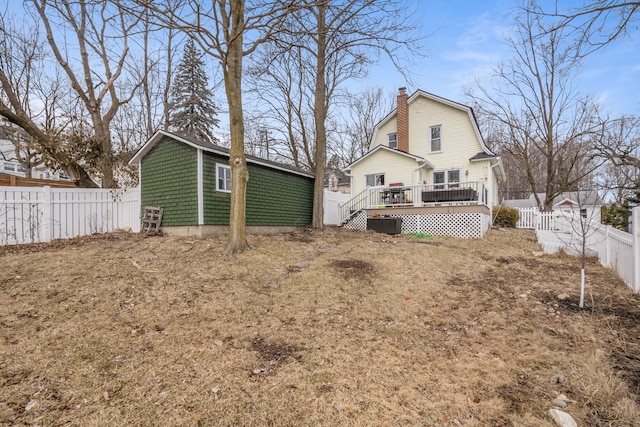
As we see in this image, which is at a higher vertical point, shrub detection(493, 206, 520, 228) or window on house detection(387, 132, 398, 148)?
window on house detection(387, 132, 398, 148)


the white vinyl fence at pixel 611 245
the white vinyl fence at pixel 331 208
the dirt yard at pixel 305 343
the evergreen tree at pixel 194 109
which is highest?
the evergreen tree at pixel 194 109

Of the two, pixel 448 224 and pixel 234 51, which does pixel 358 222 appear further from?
pixel 234 51

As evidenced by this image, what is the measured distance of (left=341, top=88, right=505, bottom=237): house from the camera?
12.7 meters

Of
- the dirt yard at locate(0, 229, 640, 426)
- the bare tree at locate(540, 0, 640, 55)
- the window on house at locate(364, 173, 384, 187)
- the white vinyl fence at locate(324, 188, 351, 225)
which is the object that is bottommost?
the dirt yard at locate(0, 229, 640, 426)

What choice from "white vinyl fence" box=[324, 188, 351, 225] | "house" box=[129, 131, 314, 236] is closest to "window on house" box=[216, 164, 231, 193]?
"house" box=[129, 131, 314, 236]

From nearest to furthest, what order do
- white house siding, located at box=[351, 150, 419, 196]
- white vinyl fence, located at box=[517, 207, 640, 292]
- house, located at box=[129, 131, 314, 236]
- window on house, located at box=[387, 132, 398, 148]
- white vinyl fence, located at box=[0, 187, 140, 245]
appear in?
1. white vinyl fence, located at box=[517, 207, 640, 292]
2. white vinyl fence, located at box=[0, 187, 140, 245]
3. house, located at box=[129, 131, 314, 236]
4. white house siding, located at box=[351, 150, 419, 196]
5. window on house, located at box=[387, 132, 398, 148]

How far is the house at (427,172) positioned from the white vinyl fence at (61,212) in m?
9.20

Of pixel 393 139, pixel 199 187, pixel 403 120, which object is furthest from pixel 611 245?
pixel 393 139

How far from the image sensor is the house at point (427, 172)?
12680 millimetres

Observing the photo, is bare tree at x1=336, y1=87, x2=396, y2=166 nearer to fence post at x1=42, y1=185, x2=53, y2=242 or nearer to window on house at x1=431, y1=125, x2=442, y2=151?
window on house at x1=431, y1=125, x2=442, y2=151

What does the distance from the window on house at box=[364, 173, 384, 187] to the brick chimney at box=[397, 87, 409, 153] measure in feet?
6.93

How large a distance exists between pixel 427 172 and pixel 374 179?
2.80 metres

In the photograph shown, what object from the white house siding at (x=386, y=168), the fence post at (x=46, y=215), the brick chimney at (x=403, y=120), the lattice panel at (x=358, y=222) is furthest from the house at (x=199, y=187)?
the brick chimney at (x=403, y=120)

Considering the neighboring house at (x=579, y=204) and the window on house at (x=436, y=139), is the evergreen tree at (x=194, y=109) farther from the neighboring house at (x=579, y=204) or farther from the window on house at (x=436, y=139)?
the neighboring house at (x=579, y=204)
